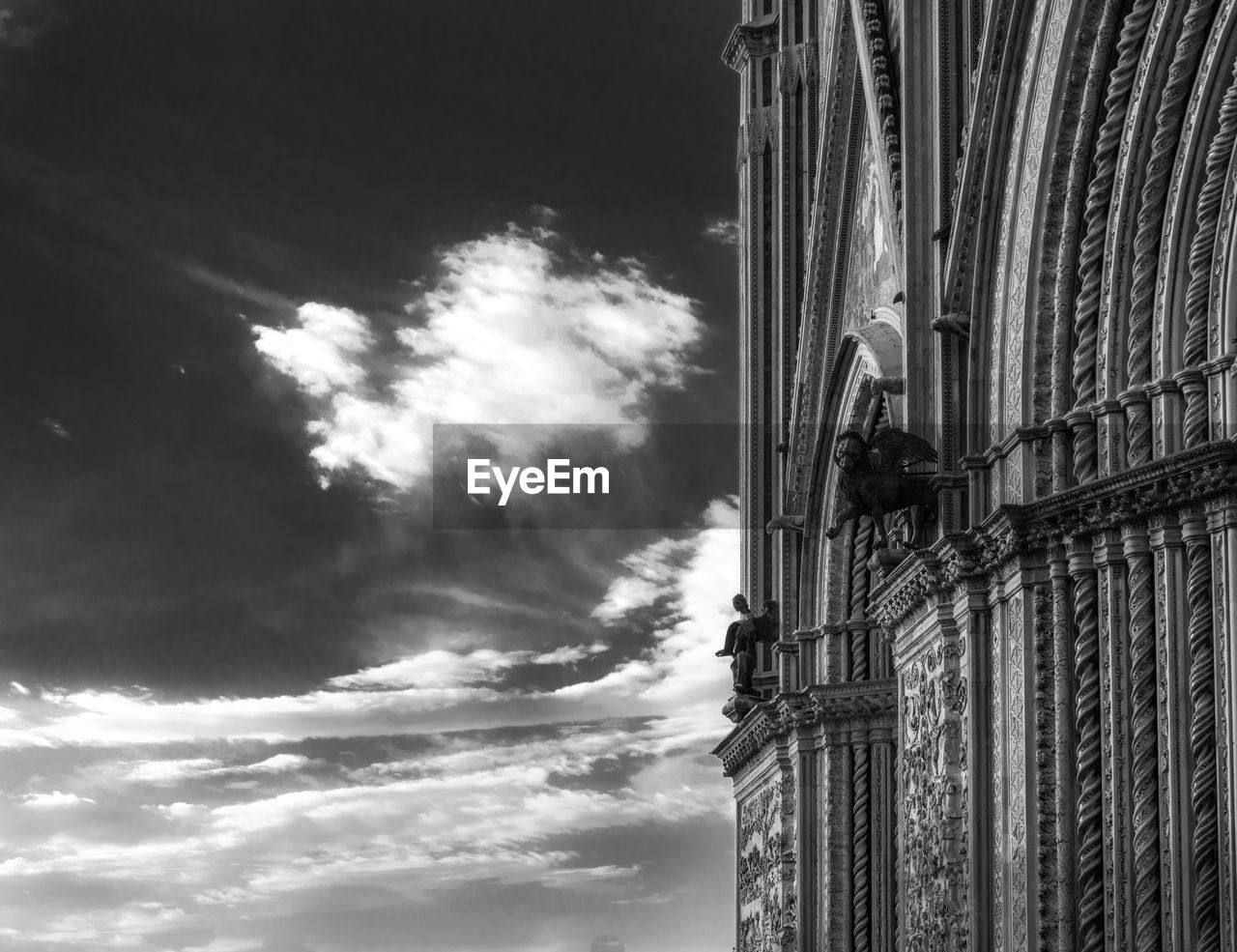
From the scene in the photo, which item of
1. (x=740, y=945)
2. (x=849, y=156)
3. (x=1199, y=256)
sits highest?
(x=849, y=156)

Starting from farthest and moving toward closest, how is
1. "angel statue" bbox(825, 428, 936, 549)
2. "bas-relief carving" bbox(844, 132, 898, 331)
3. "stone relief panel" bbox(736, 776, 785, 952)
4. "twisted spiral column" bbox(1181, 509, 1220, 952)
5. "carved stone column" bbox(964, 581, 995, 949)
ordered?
"stone relief panel" bbox(736, 776, 785, 952)
"bas-relief carving" bbox(844, 132, 898, 331)
"angel statue" bbox(825, 428, 936, 549)
"carved stone column" bbox(964, 581, 995, 949)
"twisted spiral column" bbox(1181, 509, 1220, 952)

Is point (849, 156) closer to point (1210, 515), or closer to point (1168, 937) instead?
point (1210, 515)

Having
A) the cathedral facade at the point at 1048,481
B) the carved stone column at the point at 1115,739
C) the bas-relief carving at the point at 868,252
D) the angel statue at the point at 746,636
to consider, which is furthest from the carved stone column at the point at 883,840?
the carved stone column at the point at 1115,739

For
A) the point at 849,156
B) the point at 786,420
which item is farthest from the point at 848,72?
the point at 786,420

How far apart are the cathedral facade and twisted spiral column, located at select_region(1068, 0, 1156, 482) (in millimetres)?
18

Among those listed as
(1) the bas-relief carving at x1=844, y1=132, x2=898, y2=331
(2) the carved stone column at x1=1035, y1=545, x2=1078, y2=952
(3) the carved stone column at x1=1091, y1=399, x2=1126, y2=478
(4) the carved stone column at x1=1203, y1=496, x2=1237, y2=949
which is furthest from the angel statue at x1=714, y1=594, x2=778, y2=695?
(4) the carved stone column at x1=1203, y1=496, x2=1237, y2=949

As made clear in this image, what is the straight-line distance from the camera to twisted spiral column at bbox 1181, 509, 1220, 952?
35.2 feet

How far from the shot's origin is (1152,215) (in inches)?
478

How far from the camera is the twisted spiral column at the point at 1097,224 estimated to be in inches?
488

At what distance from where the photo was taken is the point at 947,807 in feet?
43.9

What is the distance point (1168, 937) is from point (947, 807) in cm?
256

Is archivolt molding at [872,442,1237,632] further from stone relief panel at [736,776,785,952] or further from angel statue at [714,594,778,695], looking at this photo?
angel statue at [714,594,778,695]

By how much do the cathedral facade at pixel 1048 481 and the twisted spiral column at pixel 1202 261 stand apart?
0.7 inches

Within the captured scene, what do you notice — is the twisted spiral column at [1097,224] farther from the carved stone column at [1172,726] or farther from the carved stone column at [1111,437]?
the carved stone column at [1172,726]
